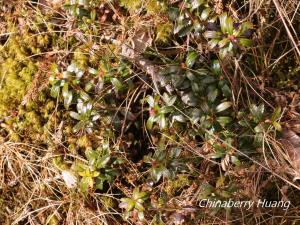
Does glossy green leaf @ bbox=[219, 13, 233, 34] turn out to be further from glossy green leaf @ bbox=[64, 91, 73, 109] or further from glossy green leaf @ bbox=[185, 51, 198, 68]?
glossy green leaf @ bbox=[64, 91, 73, 109]

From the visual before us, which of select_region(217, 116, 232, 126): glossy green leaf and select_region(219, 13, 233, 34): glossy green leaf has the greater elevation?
select_region(219, 13, 233, 34): glossy green leaf

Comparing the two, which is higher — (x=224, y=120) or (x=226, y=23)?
(x=226, y=23)

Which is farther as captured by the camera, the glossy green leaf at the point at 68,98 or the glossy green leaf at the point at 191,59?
the glossy green leaf at the point at 68,98

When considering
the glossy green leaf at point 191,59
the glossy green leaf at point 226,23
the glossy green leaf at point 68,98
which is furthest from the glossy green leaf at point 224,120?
the glossy green leaf at point 68,98

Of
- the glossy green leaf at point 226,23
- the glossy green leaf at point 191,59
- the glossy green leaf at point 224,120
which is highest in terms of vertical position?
the glossy green leaf at point 226,23

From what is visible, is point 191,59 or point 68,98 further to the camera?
point 68,98

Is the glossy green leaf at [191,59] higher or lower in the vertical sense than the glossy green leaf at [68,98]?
higher

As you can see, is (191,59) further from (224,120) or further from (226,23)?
(224,120)

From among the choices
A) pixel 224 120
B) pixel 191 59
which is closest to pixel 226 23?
pixel 191 59

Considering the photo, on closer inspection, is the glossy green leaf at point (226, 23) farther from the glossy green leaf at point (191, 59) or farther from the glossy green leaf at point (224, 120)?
the glossy green leaf at point (224, 120)

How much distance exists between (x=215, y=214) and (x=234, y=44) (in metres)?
0.97

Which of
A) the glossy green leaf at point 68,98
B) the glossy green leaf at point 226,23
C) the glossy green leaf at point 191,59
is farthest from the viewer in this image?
the glossy green leaf at point 68,98

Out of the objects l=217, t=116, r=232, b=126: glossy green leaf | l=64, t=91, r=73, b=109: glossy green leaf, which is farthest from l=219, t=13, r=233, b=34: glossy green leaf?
l=64, t=91, r=73, b=109: glossy green leaf

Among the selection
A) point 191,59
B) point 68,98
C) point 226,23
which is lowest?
point 68,98
